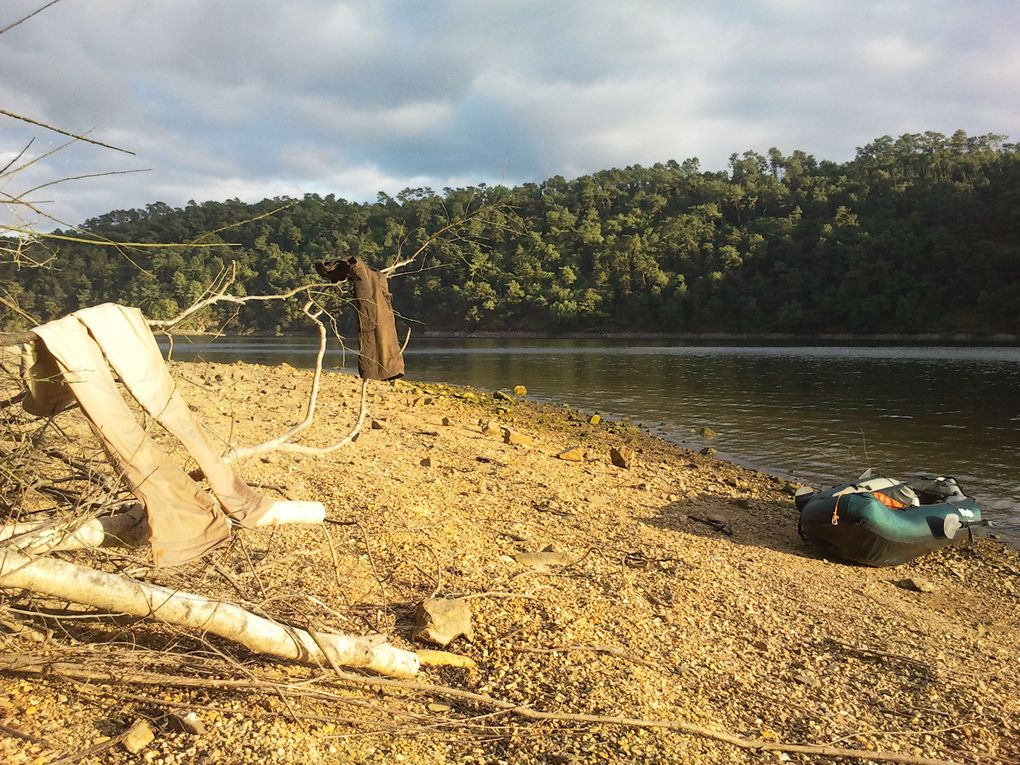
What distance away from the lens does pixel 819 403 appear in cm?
2219

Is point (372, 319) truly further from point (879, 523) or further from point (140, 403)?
point (879, 523)

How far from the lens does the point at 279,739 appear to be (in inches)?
120

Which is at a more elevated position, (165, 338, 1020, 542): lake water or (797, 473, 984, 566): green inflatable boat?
(797, 473, 984, 566): green inflatable boat

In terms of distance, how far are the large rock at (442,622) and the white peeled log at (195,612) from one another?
0.49 m

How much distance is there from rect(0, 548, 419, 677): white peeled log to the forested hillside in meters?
49.9

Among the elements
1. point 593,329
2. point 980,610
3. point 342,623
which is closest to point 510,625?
point 342,623

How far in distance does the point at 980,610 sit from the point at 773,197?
8728 centimetres

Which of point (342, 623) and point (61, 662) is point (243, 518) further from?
point (342, 623)

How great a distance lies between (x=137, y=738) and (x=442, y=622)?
1838 millimetres

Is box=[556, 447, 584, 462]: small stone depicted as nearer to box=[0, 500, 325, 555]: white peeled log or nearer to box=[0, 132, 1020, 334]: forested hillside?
box=[0, 500, 325, 555]: white peeled log

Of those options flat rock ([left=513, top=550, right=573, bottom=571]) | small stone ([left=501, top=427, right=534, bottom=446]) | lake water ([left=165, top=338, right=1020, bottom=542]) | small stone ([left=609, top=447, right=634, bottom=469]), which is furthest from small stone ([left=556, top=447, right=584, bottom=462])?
flat rock ([left=513, top=550, right=573, bottom=571])

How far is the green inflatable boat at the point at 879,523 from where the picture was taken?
7.50 m

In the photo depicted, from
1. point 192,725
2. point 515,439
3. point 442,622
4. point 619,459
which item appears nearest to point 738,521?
point 619,459

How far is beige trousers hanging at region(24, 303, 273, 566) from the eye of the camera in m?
2.77
